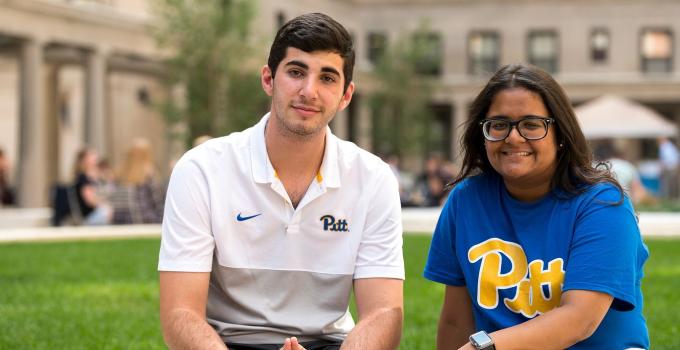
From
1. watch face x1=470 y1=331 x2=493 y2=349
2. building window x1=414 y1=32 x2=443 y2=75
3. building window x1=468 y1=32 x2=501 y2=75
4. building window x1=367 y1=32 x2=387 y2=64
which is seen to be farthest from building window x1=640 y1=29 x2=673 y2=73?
watch face x1=470 y1=331 x2=493 y2=349

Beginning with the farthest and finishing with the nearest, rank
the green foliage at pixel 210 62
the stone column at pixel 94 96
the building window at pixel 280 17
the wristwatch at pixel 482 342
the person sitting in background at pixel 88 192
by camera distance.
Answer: the building window at pixel 280 17 → the green foliage at pixel 210 62 → the stone column at pixel 94 96 → the person sitting in background at pixel 88 192 → the wristwatch at pixel 482 342

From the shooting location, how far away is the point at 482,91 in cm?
417

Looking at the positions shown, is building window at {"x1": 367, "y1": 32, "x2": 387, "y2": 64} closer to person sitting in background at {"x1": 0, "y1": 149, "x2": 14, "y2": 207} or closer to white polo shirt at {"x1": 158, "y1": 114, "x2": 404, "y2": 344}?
person sitting in background at {"x1": 0, "y1": 149, "x2": 14, "y2": 207}

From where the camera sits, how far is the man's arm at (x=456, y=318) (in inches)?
173

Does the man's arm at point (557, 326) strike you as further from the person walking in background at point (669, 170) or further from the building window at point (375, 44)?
the building window at point (375, 44)

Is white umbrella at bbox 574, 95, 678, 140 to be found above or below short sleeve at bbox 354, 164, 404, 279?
below

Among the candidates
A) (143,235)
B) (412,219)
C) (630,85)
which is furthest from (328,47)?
(630,85)

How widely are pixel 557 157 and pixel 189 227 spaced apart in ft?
4.78

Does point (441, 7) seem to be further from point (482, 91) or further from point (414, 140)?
point (482, 91)

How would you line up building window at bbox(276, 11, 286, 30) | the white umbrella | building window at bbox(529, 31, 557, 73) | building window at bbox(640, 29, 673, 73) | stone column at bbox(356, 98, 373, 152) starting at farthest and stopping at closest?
1. building window at bbox(529, 31, 557, 73)
2. building window at bbox(640, 29, 673, 73)
3. stone column at bbox(356, 98, 373, 152)
4. building window at bbox(276, 11, 286, 30)
5. the white umbrella

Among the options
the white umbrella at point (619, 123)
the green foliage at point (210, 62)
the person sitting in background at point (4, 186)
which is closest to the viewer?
the person sitting in background at point (4, 186)

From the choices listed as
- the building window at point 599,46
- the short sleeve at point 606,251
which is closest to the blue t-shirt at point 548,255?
the short sleeve at point 606,251

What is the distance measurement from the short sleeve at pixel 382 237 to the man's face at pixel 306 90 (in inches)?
15.4

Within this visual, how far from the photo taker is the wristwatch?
376 cm
